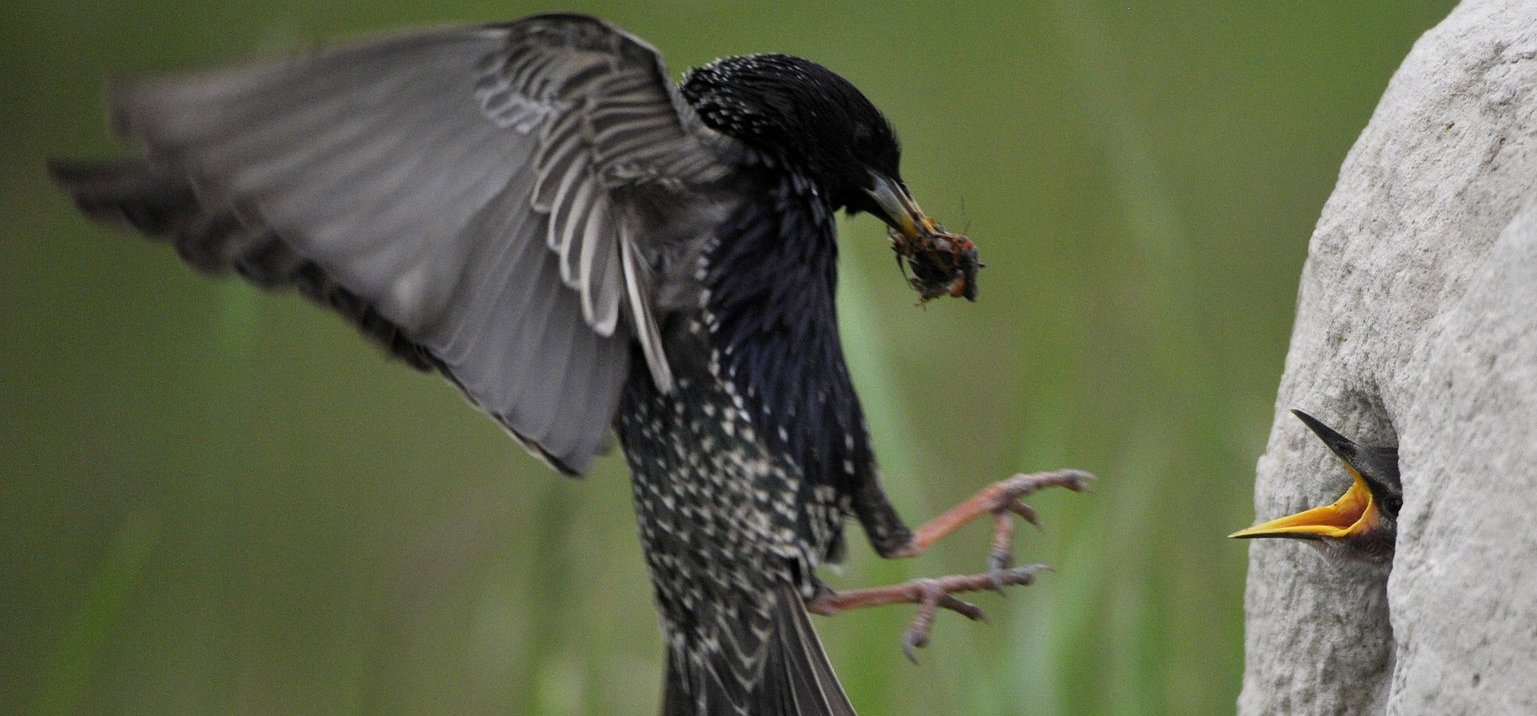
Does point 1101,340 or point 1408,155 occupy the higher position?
point 1408,155

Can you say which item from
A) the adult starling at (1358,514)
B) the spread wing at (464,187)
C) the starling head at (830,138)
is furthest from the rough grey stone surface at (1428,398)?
the spread wing at (464,187)

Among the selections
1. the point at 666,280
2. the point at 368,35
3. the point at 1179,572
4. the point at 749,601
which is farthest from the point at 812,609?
the point at 1179,572

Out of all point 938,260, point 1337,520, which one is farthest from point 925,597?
point 1337,520

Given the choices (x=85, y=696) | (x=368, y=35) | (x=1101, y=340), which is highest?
(x=368, y=35)

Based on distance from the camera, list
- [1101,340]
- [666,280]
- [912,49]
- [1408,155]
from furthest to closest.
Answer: [912,49] → [1101,340] → [666,280] → [1408,155]

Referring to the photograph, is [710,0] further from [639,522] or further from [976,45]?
[639,522]

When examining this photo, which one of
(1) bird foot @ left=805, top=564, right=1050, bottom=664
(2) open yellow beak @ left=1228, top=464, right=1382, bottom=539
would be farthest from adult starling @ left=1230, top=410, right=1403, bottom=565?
(1) bird foot @ left=805, top=564, right=1050, bottom=664

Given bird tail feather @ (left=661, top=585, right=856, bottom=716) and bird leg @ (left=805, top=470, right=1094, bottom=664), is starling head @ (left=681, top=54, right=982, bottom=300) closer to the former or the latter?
bird leg @ (left=805, top=470, right=1094, bottom=664)

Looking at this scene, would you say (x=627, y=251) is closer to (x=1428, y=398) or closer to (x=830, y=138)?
(x=830, y=138)
